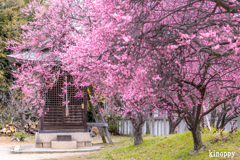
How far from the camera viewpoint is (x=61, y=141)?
11.5 metres

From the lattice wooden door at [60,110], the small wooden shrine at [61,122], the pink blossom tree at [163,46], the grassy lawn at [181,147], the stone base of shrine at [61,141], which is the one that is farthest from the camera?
the lattice wooden door at [60,110]

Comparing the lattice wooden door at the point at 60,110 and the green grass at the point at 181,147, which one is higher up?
the lattice wooden door at the point at 60,110

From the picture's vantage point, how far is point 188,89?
589 centimetres

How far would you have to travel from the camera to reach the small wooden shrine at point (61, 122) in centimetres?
1154

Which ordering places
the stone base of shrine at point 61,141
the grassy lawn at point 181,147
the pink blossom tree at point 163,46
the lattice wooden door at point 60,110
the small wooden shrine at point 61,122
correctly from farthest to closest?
the lattice wooden door at point 60,110, the small wooden shrine at point 61,122, the stone base of shrine at point 61,141, the grassy lawn at point 181,147, the pink blossom tree at point 163,46

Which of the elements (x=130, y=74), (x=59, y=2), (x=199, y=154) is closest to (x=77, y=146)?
(x=59, y=2)

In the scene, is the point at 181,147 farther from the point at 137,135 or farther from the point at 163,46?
the point at 163,46

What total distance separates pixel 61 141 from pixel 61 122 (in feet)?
3.26

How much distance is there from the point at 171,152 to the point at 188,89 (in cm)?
229

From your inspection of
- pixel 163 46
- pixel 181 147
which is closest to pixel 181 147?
pixel 181 147

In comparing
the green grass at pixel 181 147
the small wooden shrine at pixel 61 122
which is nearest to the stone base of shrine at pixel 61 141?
the small wooden shrine at pixel 61 122

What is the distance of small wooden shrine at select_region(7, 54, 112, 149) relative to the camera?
454 inches

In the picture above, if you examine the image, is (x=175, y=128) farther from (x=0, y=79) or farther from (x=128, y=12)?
(x=0, y=79)

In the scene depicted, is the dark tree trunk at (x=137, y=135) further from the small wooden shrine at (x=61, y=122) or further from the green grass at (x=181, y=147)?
the small wooden shrine at (x=61, y=122)
